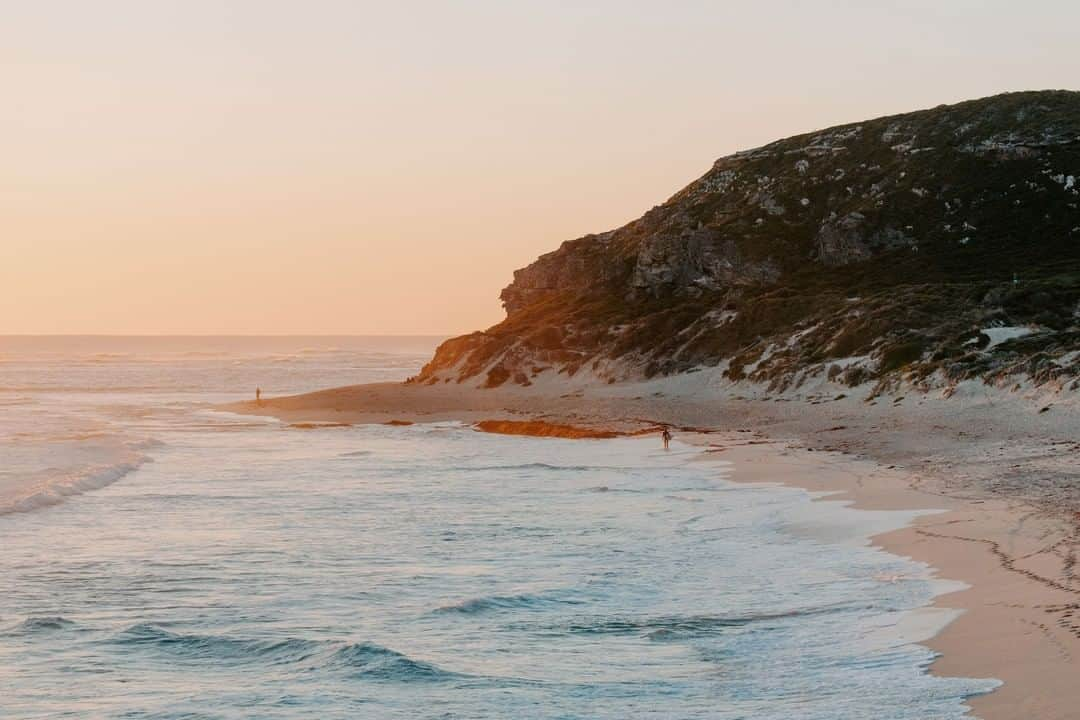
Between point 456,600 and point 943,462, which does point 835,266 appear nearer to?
point 943,462

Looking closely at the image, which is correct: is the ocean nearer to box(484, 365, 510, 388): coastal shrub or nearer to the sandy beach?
the sandy beach

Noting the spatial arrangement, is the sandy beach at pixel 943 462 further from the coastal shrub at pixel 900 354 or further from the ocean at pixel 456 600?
the coastal shrub at pixel 900 354

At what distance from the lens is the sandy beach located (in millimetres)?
13234

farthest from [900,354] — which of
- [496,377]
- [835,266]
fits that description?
[835,266]

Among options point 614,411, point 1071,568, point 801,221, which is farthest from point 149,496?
point 801,221

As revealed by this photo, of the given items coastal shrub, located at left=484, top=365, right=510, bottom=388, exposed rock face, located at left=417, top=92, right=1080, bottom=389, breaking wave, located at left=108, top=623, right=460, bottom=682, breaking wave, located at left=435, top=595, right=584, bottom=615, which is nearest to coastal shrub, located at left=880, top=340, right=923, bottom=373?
exposed rock face, located at left=417, top=92, right=1080, bottom=389

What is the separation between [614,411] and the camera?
215 feet

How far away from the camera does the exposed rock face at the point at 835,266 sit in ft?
224

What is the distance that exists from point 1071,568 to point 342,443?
3887 centimetres

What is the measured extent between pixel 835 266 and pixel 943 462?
68904 millimetres

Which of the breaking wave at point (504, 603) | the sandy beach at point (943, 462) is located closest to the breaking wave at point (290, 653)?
the breaking wave at point (504, 603)

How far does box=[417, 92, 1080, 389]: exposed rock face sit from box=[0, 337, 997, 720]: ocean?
30.5 m

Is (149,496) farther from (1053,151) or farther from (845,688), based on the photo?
(1053,151)

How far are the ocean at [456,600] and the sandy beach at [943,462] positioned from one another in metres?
0.80
